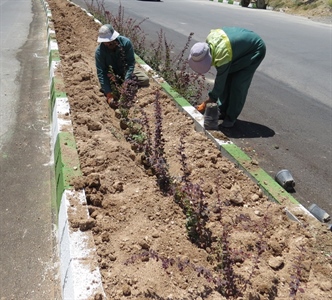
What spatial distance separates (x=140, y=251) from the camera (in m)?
2.64

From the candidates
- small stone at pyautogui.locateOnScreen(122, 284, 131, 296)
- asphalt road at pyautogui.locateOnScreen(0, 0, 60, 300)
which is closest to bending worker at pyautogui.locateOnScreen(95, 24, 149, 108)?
asphalt road at pyautogui.locateOnScreen(0, 0, 60, 300)

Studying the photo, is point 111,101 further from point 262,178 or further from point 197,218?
point 197,218

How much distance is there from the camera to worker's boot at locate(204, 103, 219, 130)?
13.6 ft

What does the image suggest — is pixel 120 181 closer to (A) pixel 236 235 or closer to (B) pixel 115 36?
(A) pixel 236 235

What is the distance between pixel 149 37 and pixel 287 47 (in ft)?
12.1

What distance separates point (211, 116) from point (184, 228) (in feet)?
5.29

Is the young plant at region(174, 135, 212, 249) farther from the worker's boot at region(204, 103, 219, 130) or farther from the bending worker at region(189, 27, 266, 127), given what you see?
the bending worker at region(189, 27, 266, 127)

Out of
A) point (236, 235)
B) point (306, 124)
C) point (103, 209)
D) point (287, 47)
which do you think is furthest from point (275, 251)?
point (287, 47)

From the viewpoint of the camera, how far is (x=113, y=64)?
217 inches

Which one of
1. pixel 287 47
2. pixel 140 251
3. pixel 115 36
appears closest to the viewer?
pixel 140 251

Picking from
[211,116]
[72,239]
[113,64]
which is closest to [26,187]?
[72,239]

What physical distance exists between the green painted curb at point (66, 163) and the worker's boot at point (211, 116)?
1.39 m

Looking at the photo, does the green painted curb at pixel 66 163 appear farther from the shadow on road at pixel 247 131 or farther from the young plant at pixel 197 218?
the shadow on road at pixel 247 131

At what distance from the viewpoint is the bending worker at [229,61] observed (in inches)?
170
